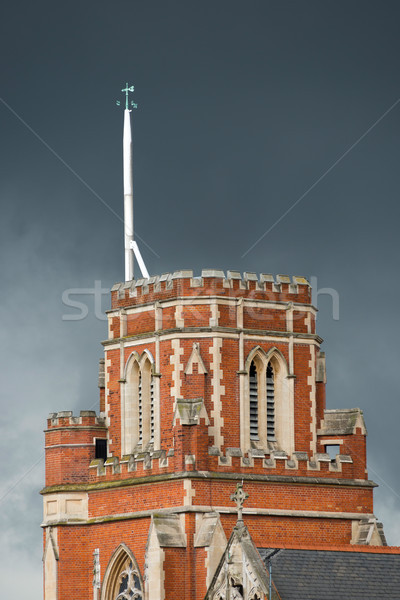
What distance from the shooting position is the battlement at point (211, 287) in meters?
84.2

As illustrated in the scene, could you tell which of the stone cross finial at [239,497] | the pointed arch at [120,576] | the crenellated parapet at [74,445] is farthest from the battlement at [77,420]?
the stone cross finial at [239,497]

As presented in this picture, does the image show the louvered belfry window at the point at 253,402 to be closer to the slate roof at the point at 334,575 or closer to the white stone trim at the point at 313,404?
the white stone trim at the point at 313,404

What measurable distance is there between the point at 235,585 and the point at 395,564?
19.3ft

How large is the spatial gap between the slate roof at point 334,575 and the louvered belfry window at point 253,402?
8.97 m

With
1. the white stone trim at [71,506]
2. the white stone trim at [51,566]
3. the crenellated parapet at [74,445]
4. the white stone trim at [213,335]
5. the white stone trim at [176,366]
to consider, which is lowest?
the white stone trim at [51,566]

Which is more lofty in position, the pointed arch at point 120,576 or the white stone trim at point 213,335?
the white stone trim at point 213,335

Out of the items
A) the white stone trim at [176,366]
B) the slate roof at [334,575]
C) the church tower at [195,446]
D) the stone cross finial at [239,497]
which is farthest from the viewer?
the white stone trim at [176,366]

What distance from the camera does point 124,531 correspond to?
8344 cm

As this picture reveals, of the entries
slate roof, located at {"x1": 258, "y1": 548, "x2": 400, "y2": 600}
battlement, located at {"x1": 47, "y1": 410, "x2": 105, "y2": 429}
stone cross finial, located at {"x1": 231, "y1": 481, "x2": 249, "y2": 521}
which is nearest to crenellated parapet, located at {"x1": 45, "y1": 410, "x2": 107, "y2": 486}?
battlement, located at {"x1": 47, "y1": 410, "x2": 105, "y2": 429}

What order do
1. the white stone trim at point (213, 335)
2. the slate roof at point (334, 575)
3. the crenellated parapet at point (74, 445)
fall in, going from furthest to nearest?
the crenellated parapet at point (74, 445) < the white stone trim at point (213, 335) < the slate roof at point (334, 575)

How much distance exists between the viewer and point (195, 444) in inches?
3201

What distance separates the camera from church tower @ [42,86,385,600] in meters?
81.4

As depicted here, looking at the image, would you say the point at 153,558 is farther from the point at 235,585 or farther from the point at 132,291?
the point at 132,291

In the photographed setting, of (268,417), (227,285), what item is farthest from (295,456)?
(227,285)
